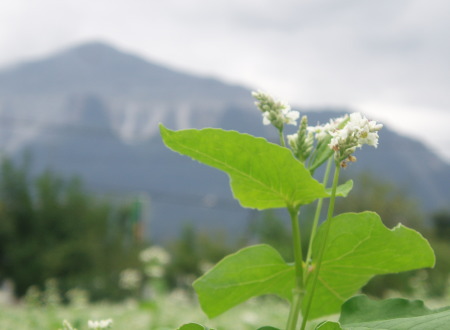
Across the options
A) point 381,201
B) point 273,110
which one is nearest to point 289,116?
point 273,110

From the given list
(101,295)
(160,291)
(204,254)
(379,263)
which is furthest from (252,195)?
(204,254)

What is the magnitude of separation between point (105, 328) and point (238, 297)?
0.98ft

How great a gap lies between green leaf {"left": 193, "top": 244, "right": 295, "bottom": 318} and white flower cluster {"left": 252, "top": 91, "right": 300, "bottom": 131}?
0.85 feet

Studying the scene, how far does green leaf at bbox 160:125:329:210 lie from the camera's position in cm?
106

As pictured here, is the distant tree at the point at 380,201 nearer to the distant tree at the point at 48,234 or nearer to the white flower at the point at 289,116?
the distant tree at the point at 48,234

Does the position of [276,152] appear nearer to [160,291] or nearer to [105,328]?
[105,328]

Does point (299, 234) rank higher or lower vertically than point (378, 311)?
higher

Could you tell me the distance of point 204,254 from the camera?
35.1 meters

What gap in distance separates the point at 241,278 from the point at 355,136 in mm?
396

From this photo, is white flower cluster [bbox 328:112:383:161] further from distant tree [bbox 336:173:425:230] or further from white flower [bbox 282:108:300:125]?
distant tree [bbox 336:173:425:230]

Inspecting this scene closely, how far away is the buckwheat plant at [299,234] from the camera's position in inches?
41.8

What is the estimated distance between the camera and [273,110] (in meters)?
1.24

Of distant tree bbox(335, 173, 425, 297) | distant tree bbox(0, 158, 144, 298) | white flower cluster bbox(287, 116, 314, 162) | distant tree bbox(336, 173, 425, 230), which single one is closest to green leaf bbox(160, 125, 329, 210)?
white flower cluster bbox(287, 116, 314, 162)

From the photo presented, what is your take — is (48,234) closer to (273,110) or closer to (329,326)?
(273,110)
